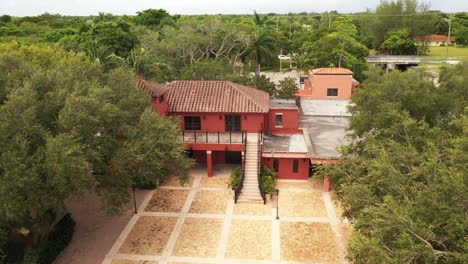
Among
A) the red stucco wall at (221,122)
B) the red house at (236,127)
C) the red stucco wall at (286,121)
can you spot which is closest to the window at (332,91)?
the red house at (236,127)

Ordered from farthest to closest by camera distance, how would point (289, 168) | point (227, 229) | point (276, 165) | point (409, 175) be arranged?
point (276, 165)
point (289, 168)
point (227, 229)
point (409, 175)

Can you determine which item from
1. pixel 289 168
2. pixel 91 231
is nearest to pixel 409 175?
pixel 289 168

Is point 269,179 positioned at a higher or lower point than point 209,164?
lower

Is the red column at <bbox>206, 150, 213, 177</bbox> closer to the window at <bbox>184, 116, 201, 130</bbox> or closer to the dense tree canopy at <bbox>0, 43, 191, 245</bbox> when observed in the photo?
the window at <bbox>184, 116, 201, 130</bbox>

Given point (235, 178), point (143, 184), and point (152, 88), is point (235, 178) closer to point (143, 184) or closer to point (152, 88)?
point (143, 184)

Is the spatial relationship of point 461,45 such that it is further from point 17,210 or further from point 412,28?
point 17,210

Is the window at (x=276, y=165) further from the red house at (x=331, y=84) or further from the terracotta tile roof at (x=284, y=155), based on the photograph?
the red house at (x=331, y=84)

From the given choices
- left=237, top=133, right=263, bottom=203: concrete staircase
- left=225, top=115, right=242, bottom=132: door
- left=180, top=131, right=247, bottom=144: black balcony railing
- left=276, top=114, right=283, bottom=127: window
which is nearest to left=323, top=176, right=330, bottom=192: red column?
left=237, top=133, right=263, bottom=203: concrete staircase
